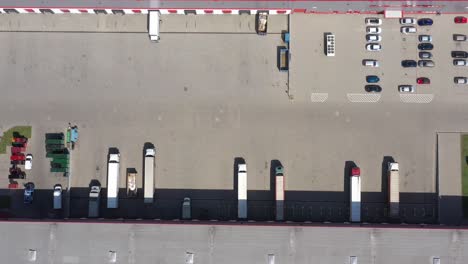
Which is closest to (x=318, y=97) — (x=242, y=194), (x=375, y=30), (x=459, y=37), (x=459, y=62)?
(x=375, y=30)

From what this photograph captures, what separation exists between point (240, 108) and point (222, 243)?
17.1 metres

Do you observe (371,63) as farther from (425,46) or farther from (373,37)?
(425,46)

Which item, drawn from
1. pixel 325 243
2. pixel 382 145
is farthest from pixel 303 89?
pixel 325 243

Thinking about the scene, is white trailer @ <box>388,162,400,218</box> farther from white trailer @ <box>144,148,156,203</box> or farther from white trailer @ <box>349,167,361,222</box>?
white trailer @ <box>144,148,156,203</box>

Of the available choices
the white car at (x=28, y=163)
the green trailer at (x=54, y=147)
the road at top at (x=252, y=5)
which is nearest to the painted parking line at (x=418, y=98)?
the road at top at (x=252, y=5)

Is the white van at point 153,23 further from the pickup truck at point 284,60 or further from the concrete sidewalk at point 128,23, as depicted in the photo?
the pickup truck at point 284,60

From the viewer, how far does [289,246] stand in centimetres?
5400

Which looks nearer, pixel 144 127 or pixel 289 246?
pixel 289 246

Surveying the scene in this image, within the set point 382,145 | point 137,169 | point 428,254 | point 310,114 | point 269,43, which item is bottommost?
point 428,254

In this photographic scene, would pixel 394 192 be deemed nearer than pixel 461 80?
Yes

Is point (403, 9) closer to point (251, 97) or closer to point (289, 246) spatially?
point (251, 97)

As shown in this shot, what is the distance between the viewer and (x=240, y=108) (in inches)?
2365

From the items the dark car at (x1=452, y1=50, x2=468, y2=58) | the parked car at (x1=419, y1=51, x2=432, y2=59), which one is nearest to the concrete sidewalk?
the parked car at (x1=419, y1=51, x2=432, y2=59)

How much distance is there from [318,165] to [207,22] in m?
23.3
